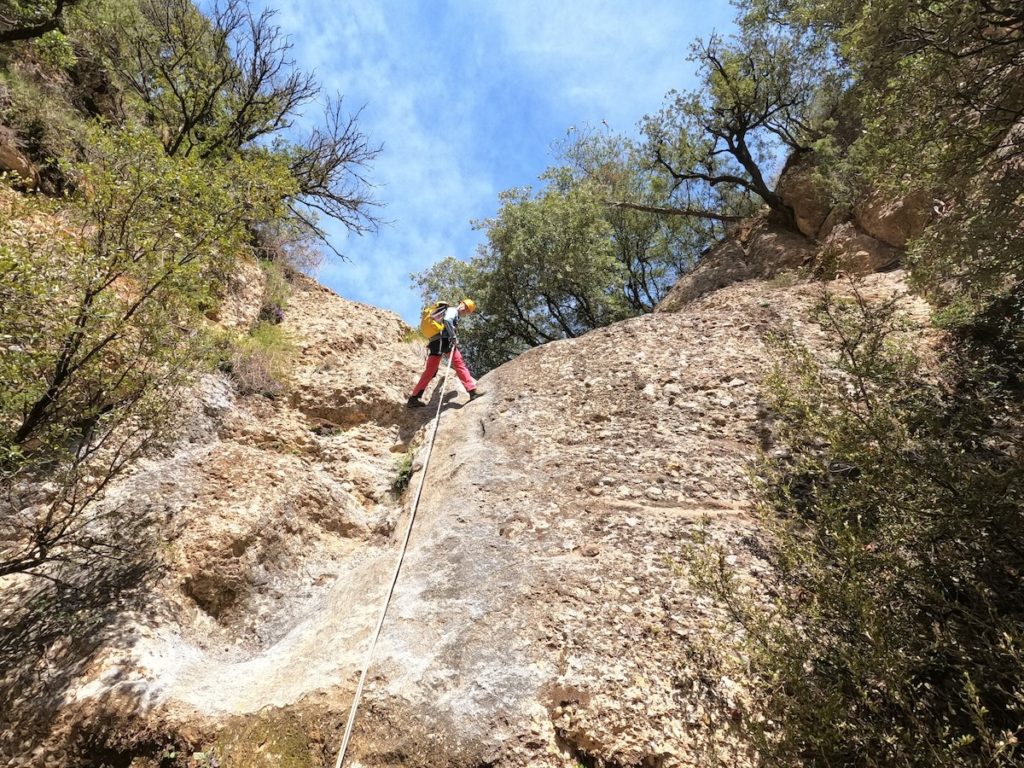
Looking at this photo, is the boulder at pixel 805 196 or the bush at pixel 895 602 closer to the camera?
the bush at pixel 895 602

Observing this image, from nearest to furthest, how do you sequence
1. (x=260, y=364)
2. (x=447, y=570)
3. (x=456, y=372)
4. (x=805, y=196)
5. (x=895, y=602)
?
1. (x=895, y=602)
2. (x=447, y=570)
3. (x=260, y=364)
4. (x=456, y=372)
5. (x=805, y=196)

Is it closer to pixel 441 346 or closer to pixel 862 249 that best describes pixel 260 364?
pixel 441 346

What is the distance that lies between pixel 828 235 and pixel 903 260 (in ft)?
24.2

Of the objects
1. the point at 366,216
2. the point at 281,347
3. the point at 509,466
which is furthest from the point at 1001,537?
the point at 366,216

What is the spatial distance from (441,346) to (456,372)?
0.59m

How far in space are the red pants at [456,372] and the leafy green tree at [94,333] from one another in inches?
150

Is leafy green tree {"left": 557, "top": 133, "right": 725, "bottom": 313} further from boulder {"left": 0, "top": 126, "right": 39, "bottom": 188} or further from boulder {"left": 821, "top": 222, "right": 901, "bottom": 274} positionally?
boulder {"left": 0, "top": 126, "right": 39, "bottom": 188}

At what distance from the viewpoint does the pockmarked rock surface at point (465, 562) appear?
3895mm

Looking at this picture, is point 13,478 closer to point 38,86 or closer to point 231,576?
point 231,576

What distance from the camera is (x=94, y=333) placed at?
4848mm

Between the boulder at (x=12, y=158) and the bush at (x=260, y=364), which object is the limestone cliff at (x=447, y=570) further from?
the boulder at (x=12, y=158)

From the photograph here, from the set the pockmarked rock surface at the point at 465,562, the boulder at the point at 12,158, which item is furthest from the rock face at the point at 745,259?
the boulder at the point at 12,158

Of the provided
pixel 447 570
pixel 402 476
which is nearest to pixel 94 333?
pixel 447 570

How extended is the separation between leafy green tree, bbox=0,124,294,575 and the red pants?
3.82 meters
